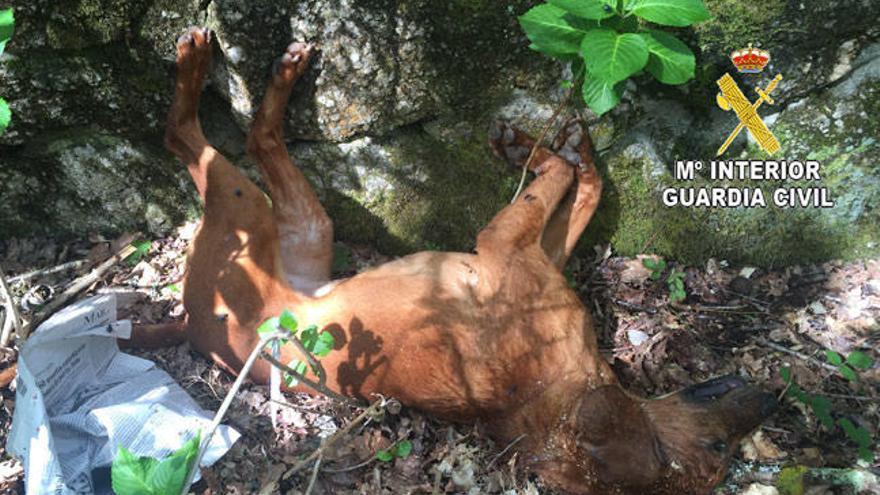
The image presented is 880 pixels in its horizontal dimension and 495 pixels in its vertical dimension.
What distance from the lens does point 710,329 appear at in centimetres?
327

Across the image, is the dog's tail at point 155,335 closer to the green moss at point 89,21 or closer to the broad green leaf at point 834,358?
the green moss at point 89,21

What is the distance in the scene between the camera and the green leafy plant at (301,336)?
2.40 meters

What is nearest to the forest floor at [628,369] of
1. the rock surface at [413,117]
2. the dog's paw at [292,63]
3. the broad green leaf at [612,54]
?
the rock surface at [413,117]

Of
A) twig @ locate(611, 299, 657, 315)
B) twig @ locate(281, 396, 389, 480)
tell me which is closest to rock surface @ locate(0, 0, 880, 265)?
twig @ locate(611, 299, 657, 315)

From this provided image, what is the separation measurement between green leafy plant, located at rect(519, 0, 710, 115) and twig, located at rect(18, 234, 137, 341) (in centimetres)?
243

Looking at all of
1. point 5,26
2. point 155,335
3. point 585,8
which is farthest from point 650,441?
point 5,26

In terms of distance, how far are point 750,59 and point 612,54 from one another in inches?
Answer: 35.0

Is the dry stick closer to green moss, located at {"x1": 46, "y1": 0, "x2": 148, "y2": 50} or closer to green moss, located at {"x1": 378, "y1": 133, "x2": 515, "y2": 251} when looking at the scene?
green moss, located at {"x1": 378, "y1": 133, "x2": 515, "y2": 251}

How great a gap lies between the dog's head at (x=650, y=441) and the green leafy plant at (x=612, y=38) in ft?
3.86

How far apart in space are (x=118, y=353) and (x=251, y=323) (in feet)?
2.27

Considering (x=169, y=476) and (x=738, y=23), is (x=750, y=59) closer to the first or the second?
(x=738, y=23)

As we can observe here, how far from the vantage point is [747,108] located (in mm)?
2973

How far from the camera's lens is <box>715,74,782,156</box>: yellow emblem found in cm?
288

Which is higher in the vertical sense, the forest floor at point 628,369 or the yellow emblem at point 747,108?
the yellow emblem at point 747,108
